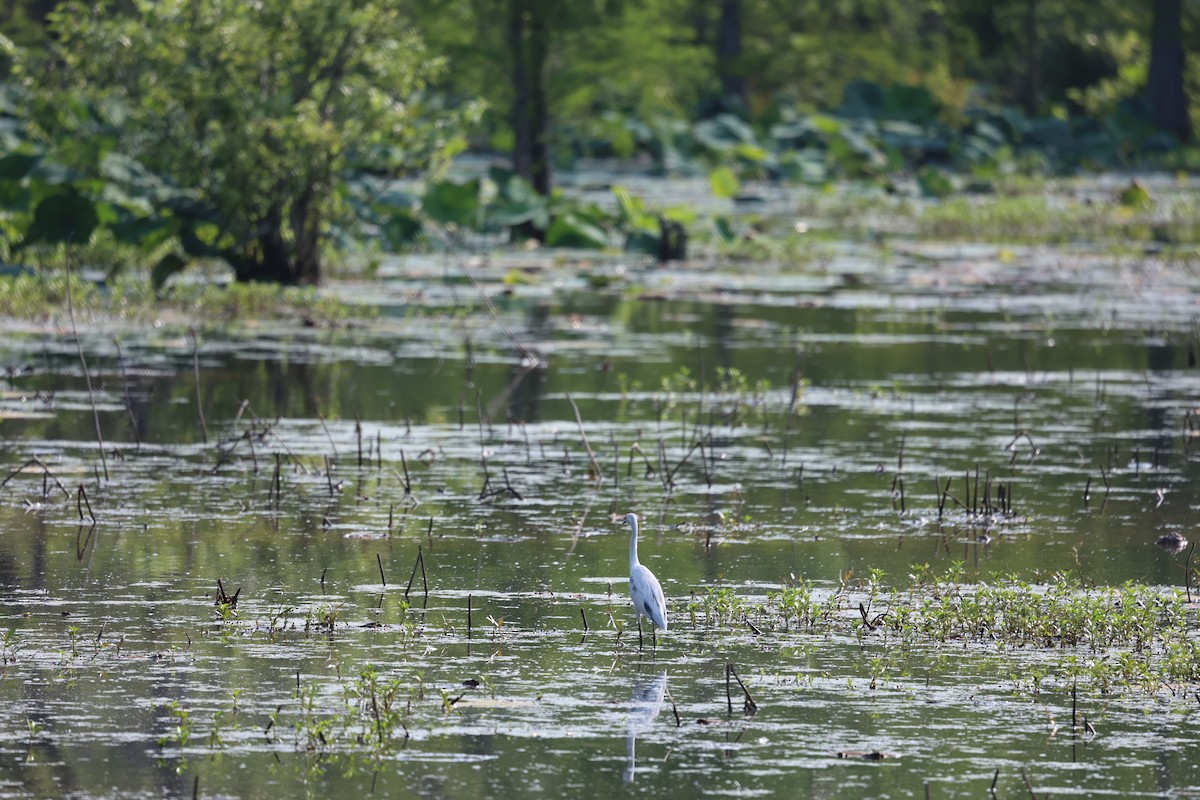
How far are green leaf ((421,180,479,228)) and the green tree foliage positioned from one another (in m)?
3.53

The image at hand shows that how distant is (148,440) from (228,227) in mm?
7891

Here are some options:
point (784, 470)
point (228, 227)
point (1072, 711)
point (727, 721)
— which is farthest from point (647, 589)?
point (228, 227)

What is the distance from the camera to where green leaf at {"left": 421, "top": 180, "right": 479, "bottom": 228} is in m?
24.8

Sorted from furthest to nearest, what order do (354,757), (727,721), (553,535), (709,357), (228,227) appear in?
1. (228,227)
2. (709,357)
3. (553,535)
4. (727,721)
5. (354,757)

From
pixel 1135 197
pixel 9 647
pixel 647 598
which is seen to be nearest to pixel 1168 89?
pixel 1135 197

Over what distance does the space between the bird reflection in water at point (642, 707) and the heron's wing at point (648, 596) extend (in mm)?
297

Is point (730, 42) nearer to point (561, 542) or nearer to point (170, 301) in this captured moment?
point (170, 301)

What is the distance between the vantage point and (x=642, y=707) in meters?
6.96

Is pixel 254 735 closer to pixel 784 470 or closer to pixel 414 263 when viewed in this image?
pixel 784 470

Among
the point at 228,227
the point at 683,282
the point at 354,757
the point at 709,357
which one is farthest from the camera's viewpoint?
the point at 683,282

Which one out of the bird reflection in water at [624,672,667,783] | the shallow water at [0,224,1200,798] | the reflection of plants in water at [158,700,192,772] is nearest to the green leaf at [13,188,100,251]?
the shallow water at [0,224,1200,798]

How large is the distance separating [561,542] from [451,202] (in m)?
15.4

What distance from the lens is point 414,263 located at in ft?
79.6

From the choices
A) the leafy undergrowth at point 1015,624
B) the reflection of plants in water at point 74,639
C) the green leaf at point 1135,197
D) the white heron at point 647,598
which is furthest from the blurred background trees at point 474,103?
the white heron at point 647,598
